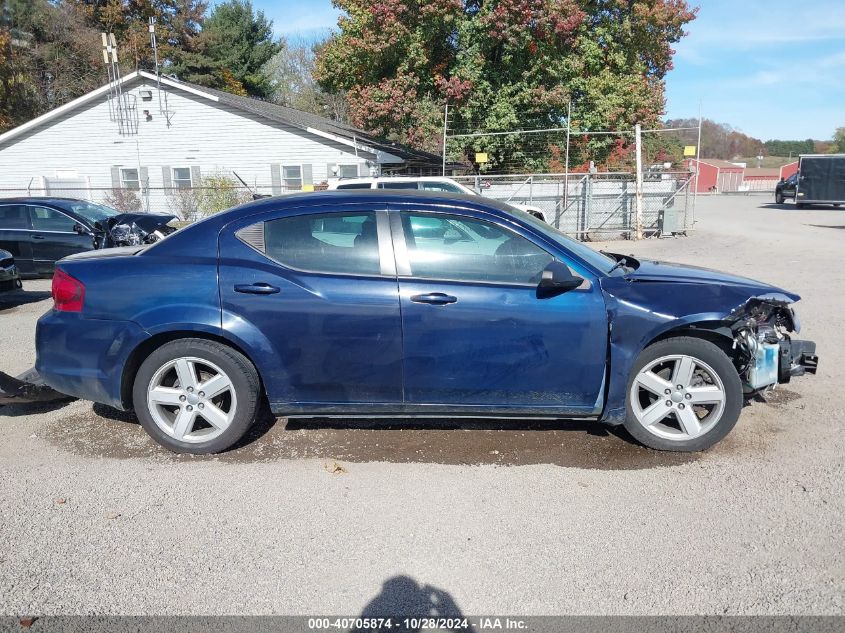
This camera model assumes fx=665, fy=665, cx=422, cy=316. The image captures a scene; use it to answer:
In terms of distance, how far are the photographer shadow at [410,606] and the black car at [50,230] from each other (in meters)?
10.5

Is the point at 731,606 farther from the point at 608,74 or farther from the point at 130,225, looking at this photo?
the point at 608,74

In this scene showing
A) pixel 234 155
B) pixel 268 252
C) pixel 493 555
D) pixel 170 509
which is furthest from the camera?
pixel 234 155

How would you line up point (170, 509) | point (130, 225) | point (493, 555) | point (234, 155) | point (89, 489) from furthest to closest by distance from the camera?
point (234, 155), point (130, 225), point (89, 489), point (170, 509), point (493, 555)

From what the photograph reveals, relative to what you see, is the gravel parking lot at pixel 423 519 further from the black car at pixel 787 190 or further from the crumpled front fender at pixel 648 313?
the black car at pixel 787 190

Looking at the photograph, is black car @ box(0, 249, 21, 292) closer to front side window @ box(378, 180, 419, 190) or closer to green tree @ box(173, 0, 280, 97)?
front side window @ box(378, 180, 419, 190)

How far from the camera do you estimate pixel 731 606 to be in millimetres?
2801

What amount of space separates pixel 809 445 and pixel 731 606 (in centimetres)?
210

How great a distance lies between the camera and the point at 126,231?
11883 millimetres

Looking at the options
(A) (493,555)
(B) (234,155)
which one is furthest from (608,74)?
(A) (493,555)

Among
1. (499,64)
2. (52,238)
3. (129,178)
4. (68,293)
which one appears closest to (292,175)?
(129,178)

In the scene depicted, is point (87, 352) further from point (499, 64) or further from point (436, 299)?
point (499, 64)

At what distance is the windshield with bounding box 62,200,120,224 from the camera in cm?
1233

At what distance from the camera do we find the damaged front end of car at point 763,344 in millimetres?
4328

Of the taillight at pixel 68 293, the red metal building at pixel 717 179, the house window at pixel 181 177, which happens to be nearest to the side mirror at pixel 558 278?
the taillight at pixel 68 293
